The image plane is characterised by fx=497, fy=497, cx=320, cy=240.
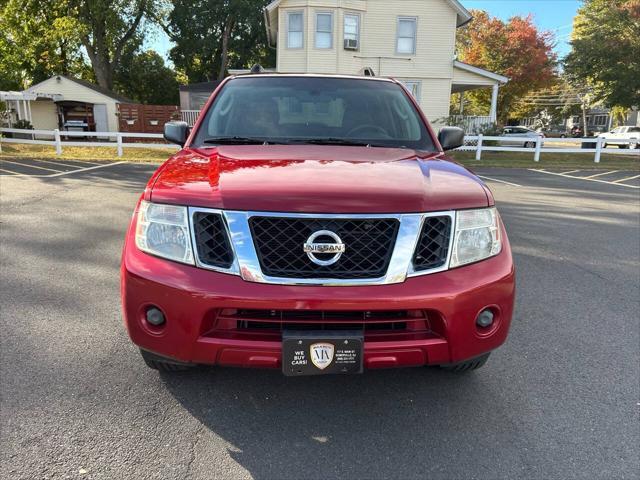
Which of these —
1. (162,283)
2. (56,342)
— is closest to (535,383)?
(162,283)

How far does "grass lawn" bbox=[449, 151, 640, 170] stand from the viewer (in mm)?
17188

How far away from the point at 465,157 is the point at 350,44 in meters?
7.49

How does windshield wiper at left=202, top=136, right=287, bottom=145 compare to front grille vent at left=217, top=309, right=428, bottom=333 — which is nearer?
front grille vent at left=217, top=309, right=428, bottom=333

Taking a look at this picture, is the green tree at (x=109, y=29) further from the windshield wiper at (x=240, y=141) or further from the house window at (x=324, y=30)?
the windshield wiper at (x=240, y=141)

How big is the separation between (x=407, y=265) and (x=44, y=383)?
2165 millimetres


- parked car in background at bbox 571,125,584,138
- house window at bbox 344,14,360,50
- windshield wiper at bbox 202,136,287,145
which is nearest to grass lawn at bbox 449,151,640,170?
house window at bbox 344,14,360,50

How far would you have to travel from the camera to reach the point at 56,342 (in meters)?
3.32

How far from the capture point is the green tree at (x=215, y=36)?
36156 millimetres

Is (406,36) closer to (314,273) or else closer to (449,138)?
(449,138)

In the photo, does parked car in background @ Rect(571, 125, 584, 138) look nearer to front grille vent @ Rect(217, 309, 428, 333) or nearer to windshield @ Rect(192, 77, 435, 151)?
windshield @ Rect(192, 77, 435, 151)

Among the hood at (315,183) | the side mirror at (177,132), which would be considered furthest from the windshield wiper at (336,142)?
the side mirror at (177,132)

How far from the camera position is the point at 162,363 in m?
2.60

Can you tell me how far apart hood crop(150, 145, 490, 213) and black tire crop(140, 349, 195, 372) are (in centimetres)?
75

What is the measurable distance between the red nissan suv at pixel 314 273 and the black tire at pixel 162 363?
0.02m
